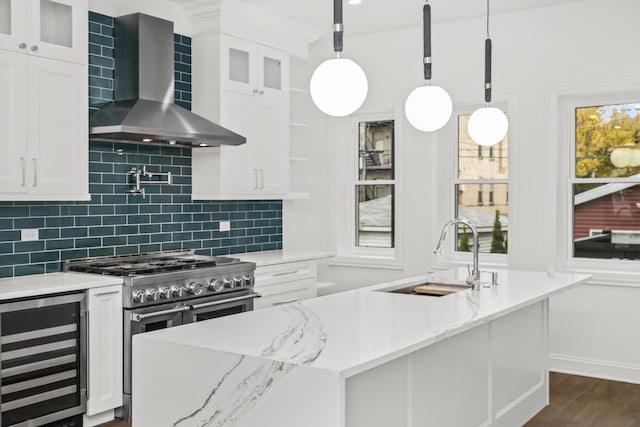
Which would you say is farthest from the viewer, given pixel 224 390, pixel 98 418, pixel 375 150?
pixel 375 150

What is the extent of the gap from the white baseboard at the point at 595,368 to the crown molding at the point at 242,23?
3.29 metres

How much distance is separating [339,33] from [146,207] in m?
2.73

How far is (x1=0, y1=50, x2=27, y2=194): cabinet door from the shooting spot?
376 cm

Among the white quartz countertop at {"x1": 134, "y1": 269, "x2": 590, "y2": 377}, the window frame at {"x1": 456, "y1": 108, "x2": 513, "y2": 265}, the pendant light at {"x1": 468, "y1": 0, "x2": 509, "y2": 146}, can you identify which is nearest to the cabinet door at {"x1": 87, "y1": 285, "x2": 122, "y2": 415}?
the white quartz countertop at {"x1": 134, "y1": 269, "x2": 590, "y2": 377}

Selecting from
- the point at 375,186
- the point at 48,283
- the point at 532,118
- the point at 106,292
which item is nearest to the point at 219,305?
the point at 106,292

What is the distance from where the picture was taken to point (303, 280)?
5.62 m

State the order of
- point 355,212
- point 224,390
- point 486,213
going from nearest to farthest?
point 224,390 < point 486,213 < point 355,212

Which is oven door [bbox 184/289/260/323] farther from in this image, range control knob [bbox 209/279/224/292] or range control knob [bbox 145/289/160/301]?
range control knob [bbox 145/289/160/301]

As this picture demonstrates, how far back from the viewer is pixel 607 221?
5.20 m

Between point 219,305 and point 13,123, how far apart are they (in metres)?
1.73

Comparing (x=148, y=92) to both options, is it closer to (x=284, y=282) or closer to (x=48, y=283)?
(x=48, y=283)

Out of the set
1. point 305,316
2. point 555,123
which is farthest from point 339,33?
point 555,123

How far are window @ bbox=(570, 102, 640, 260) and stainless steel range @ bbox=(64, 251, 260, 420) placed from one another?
8.47 ft

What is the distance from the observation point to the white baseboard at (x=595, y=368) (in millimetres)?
4984
